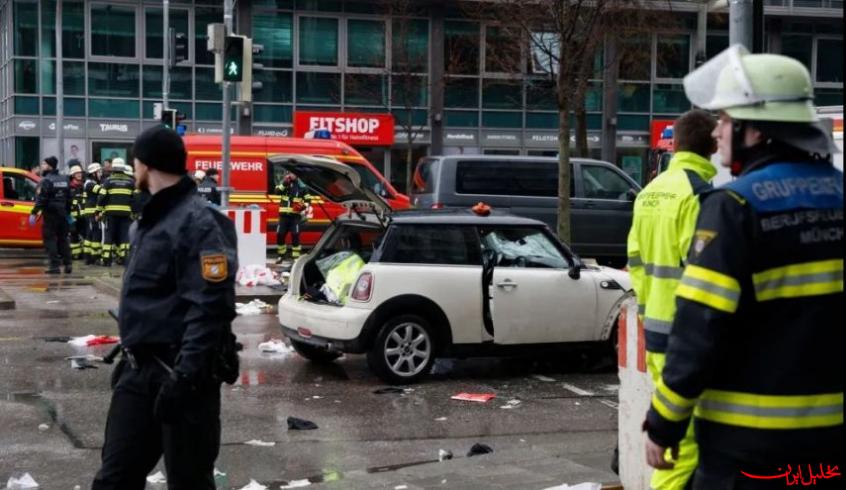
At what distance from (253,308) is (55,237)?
6.65 metres

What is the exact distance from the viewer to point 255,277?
1733cm

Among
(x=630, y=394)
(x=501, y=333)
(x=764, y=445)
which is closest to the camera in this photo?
(x=764, y=445)

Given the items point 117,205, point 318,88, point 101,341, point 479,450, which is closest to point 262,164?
point 117,205

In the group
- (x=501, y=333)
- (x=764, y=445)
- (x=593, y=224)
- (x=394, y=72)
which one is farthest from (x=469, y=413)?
(x=394, y=72)

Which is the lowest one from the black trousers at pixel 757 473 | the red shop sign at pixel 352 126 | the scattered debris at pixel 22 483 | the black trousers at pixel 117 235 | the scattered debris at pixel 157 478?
the scattered debris at pixel 157 478

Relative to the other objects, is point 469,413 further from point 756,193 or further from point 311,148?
point 311,148

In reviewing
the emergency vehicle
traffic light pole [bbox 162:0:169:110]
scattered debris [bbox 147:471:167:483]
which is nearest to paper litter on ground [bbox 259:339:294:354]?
scattered debris [bbox 147:471:167:483]

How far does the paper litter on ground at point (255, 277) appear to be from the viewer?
17203 mm

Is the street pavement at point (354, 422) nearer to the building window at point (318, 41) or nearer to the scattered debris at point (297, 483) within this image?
the scattered debris at point (297, 483)

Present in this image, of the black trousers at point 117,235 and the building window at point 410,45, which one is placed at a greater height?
the building window at point 410,45

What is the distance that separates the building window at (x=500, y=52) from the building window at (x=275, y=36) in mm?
6277

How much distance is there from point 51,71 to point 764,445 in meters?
36.3

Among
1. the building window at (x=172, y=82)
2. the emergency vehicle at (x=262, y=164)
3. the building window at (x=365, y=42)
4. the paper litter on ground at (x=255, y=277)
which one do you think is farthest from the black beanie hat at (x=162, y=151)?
the building window at (x=365, y=42)

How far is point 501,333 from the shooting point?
1024cm
